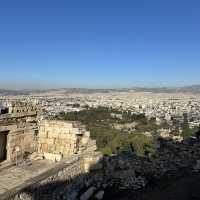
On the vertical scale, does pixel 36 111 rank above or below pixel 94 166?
above

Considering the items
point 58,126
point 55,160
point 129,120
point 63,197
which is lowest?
point 129,120

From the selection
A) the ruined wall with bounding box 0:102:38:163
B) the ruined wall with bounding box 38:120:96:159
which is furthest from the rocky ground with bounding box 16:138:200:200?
the ruined wall with bounding box 0:102:38:163

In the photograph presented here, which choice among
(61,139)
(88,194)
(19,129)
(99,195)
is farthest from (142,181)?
(19,129)

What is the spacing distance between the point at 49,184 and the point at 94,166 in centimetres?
235

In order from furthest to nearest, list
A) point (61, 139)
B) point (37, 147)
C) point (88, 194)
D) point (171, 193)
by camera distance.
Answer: point (171, 193) < point (37, 147) < point (61, 139) < point (88, 194)

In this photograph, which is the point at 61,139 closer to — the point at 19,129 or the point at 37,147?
the point at 37,147

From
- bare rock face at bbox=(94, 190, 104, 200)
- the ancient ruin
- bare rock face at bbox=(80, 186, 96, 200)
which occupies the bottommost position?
bare rock face at bbox=(94, 190, 104, 200)

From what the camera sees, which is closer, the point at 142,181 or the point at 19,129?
the point at 19,129

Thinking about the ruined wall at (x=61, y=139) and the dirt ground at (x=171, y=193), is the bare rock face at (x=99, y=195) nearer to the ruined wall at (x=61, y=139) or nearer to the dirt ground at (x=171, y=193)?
the dirt ground at (x=171, y=193)

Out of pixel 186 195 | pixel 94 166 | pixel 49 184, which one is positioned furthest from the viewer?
pixel 186 195

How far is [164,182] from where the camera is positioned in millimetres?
16594

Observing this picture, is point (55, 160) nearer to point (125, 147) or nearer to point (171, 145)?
point (171, 145)

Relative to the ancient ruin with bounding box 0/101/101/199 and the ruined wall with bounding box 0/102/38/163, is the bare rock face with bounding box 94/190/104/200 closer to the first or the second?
the ancient ruin with bounding box 0/101/101/199

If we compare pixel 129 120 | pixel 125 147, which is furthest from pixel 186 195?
pixel 129 120
